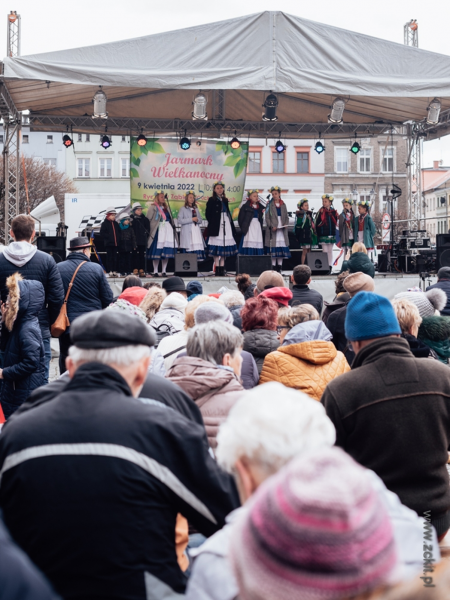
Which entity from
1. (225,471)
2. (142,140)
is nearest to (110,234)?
(142,140)

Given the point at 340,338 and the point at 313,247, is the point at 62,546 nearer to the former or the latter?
the point at 340,338

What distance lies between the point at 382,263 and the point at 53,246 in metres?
7.24

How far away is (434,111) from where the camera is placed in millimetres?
11344

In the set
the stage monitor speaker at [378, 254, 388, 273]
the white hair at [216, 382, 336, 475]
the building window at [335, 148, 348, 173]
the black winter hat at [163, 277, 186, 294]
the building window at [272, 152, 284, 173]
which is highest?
the building window at [335, 148, 348, 173]

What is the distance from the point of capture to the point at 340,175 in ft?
144

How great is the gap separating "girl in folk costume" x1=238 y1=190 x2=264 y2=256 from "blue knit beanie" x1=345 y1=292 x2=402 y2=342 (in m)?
10.4

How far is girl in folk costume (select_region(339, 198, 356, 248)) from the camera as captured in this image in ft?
44.1

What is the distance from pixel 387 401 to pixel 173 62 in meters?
8.06

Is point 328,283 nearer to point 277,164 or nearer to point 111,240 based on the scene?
point 111,240

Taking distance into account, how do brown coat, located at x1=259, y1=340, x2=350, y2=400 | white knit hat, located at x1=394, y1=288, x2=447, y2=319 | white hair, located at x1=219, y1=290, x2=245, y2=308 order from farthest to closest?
white hair, located at x1=219, y1=290, x2=245, y2=308 < white knit hat, located at x1=394, y1=288, x2=447, y2=319 < brown coat, located at x1=259, y1=340, x2=350, y2=400

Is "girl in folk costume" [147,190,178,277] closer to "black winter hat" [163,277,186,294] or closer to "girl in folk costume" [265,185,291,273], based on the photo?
"girl in folk costume" [265,185,291,273]

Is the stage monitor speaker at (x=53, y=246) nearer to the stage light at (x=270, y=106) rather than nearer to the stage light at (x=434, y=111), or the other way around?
the stage light at (x=270, y=106)

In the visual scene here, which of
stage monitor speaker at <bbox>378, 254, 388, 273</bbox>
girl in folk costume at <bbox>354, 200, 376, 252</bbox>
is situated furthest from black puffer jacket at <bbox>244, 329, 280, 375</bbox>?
stage monitor speaker at <bbox>378, 254, 388, 273</bbox>

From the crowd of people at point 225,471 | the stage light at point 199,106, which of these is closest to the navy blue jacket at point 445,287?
the crowd of people at point 225,471
